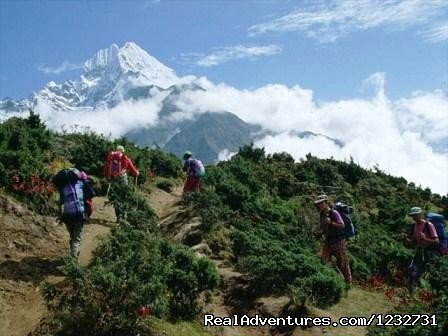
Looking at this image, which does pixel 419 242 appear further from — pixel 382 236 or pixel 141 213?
pixel 141 213

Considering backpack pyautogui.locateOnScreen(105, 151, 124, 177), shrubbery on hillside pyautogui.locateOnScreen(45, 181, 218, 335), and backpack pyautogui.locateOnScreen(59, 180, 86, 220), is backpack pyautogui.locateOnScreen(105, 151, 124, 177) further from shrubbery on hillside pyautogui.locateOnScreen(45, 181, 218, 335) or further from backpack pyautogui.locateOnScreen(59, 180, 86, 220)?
shrubbery on hillside pyautogui.locateOnScreen(45, 181, 218, 335)

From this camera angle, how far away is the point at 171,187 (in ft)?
73.3

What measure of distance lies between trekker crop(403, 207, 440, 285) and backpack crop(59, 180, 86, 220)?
6.85 metres

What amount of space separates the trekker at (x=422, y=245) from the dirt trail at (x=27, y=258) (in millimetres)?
6703

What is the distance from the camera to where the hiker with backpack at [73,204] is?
1059 centimetres

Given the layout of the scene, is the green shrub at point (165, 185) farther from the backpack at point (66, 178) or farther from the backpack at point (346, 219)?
the backpack at point (66, 178)

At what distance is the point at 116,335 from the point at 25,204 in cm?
639

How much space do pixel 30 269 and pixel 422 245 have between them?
312 inches

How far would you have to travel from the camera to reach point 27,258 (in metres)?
11.0

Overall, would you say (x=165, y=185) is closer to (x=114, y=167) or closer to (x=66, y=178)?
(x=114, y=167)

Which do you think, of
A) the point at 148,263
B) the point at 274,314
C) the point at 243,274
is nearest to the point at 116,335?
the point at 148,263

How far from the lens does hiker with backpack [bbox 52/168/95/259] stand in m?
10.6

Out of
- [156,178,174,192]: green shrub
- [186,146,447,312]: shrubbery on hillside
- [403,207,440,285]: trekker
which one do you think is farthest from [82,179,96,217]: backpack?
[156,178,174,192]: green shrub

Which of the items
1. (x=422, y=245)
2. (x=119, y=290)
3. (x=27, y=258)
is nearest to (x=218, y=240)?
(x=27, y=258)
